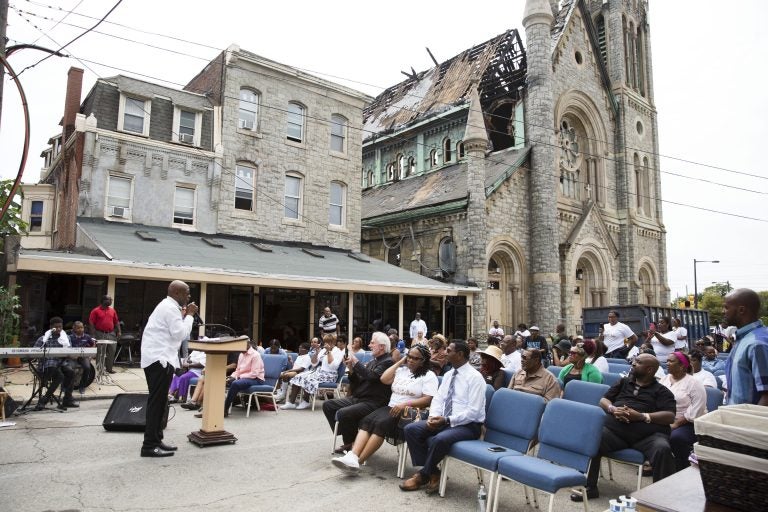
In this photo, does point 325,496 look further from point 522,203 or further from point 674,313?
point 522,203

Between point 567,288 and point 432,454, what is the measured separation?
21.9 meters

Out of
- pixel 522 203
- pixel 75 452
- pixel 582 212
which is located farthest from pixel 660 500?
pixel 582 212

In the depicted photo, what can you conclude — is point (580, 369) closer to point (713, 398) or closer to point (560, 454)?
point (713, 398)

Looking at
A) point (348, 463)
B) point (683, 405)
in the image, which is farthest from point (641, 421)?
point (348, 463)

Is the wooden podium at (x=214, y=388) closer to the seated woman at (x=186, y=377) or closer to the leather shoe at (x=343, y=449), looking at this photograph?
the leather shoe at (x=343, y=449)

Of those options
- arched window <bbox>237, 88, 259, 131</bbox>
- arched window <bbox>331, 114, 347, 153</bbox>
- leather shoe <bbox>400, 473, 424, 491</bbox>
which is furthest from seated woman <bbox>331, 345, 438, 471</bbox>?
arched window <bbox>331, 114, 347, 153</bbox>

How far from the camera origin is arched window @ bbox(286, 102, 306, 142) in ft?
66.4

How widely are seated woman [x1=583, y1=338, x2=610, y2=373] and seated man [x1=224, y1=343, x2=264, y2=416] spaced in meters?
5.31

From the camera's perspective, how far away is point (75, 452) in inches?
243

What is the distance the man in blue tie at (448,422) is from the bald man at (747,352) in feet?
7.89

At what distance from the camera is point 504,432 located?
5.35 meters

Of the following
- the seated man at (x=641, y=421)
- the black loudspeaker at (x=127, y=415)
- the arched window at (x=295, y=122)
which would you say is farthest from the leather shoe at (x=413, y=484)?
the arched window at (x=295, y=122)

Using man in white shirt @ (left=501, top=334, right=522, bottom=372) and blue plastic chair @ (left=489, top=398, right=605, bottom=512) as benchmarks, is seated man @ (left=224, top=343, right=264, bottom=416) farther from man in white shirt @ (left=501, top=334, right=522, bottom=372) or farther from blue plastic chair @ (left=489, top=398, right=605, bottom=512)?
blue plastic chair @ (left=489, top=398, right=605, bottom=512)

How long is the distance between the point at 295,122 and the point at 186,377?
42.3 feet
